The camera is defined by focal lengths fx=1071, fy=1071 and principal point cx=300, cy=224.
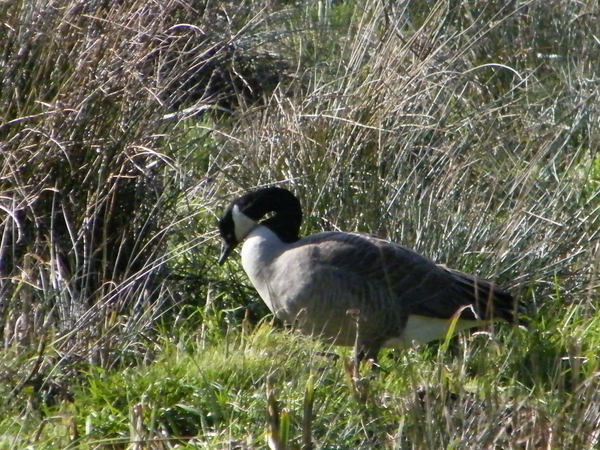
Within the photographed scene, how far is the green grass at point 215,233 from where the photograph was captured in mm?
3883

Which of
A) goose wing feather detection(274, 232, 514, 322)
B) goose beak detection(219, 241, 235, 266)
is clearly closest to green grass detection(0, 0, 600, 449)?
goose beak detection(219, 241, 235, 266)

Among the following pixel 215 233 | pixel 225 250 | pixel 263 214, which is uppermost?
pixel 263 214

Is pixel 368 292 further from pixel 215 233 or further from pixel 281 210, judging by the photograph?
pixel 215 233

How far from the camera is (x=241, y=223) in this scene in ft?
17.9

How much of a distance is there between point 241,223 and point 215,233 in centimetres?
14

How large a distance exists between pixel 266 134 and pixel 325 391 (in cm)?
235

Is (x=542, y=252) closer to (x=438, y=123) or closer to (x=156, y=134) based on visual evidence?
(x=438, y=123)

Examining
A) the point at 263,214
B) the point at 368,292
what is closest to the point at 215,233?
the point at 263,214

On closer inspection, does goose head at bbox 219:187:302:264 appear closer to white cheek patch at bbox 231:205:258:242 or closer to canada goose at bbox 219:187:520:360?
white cheek patch at bbox 231:205:258:242

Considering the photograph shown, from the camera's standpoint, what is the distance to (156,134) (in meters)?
5.23

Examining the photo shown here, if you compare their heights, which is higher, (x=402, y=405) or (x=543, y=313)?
(x=402, y=405)

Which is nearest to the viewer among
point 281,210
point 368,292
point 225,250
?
point 368,292

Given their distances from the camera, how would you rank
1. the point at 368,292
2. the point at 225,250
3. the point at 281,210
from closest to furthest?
the point at 368,292 < the point at 281,210 < the point at 225,250

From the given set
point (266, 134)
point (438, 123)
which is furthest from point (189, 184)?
point (438, 123)
